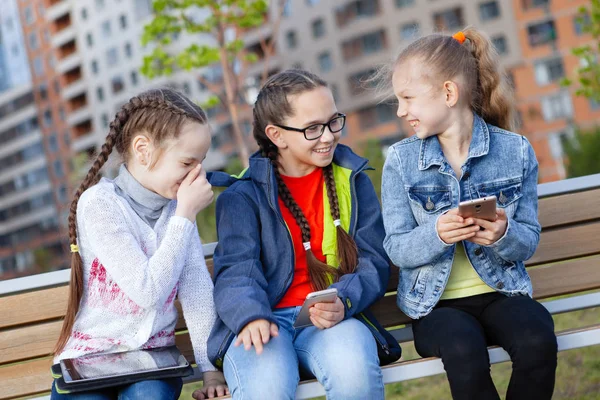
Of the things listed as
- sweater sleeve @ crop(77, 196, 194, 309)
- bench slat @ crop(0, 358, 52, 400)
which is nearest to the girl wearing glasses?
sweater sleeve @ crop(77, 196, 194, 309)

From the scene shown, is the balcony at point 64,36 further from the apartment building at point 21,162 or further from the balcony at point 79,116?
the balcony at point 79,116

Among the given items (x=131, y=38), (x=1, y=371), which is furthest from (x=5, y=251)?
(x=1, y=371)

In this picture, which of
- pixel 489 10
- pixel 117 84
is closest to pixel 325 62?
pixel 489 10

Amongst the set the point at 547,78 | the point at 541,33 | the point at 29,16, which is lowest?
the point at 547,78

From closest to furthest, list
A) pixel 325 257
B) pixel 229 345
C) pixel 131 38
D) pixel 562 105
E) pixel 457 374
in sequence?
1. pixel 457 374
2. pixel 229 345
3. pixel 325 257
4. pixel 562 105
5. pixel 131 38

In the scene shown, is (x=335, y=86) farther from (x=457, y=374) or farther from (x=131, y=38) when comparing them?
(x=457, y=374)

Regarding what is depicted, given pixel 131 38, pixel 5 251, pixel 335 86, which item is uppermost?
pixel 131 38

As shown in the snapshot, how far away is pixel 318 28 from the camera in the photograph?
69375 mm

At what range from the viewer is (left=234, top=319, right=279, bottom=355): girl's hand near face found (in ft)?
8.91

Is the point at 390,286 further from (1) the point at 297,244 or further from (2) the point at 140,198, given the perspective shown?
(2) the point at 140,198

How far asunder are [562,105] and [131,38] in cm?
4043

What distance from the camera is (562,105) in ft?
195

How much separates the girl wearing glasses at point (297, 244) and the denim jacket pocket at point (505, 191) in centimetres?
42

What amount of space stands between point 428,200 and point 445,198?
63 mm
